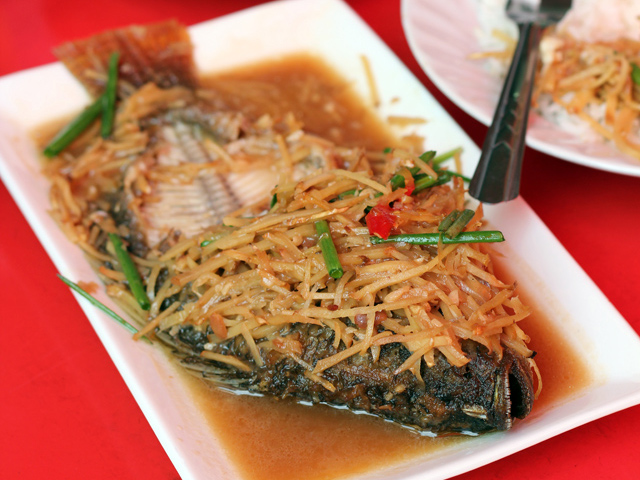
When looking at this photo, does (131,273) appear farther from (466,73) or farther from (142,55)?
(466,73)

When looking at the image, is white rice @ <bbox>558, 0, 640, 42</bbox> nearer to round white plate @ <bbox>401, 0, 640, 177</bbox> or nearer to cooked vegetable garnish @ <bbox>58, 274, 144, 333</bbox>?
round white plate @ <bbox>401, 0, 640, 177</bbox>

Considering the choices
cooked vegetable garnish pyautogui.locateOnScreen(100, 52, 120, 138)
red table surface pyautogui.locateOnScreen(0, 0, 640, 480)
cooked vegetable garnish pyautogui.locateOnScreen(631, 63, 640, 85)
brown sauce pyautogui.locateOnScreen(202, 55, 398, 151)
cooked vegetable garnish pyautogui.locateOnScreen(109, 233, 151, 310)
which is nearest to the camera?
red table surface pyautogui.locateOnScreen(0, 0, 640, 480)

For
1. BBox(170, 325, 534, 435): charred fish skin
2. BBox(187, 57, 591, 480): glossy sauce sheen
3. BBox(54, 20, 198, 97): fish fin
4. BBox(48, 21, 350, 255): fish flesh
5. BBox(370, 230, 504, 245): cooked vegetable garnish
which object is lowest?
BBox(187, 57, 591, 480): glossy sauce sheen

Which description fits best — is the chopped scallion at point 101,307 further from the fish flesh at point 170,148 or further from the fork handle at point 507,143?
Result: the fork handle at point 507,143

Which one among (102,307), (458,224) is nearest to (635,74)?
(458,224)

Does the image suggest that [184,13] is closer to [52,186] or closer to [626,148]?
[52,186]

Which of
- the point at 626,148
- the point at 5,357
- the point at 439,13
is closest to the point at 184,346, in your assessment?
the point at 5,357

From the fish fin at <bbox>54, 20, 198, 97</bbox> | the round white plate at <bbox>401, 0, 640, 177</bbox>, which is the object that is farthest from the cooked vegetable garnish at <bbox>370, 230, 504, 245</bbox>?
the fish fin at <bbox>54, 20, 198, 97</bbox>

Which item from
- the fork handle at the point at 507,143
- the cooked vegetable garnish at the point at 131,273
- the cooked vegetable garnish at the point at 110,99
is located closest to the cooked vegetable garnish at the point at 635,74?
the fork handle at the point at 507,143
